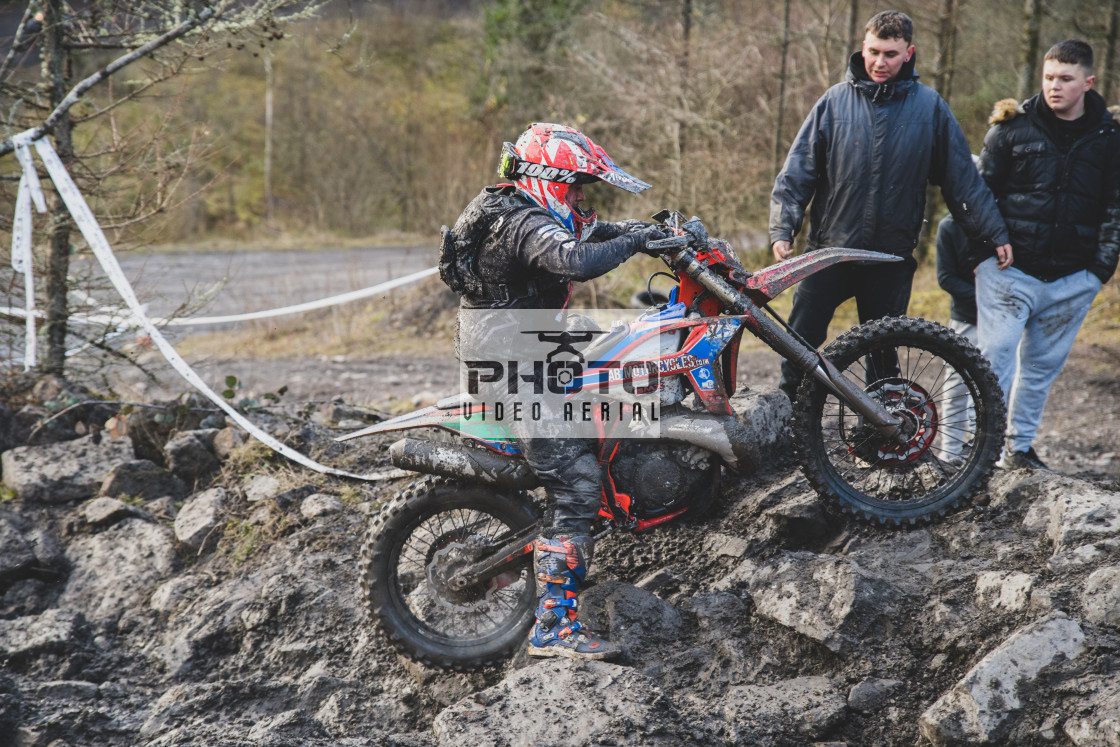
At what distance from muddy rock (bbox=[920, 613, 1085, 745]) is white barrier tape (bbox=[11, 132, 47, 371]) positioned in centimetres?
536

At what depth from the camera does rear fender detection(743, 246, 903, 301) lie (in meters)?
3.99

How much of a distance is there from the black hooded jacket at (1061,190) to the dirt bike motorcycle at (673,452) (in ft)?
3.95

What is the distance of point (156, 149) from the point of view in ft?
22.9

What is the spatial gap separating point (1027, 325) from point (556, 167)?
3018mm

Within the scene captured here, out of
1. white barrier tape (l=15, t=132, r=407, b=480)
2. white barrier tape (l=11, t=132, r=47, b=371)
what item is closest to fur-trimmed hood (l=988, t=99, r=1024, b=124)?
white barrier tape (l=15, t=132, r=407, b=480)

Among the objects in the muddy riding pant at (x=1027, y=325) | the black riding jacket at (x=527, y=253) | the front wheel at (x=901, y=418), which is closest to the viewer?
the black riding jacket at (x=527, y=253)

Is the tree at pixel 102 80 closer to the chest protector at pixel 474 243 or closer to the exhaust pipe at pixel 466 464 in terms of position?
the chest protector at pixel 474 243

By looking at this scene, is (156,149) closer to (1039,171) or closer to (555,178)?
(555,178)

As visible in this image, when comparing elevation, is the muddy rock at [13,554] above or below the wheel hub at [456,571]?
below

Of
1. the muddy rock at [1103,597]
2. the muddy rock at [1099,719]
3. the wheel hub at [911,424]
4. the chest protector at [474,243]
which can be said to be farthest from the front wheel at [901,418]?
the chest protector at [474,243]

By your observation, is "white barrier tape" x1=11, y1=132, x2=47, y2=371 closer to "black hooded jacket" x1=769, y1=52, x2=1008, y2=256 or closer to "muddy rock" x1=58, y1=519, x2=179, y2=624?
"muddy rock" x1=58, y1=519, x2=179, y2=624

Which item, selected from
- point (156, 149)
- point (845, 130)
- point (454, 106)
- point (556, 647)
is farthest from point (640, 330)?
point (454, 106)

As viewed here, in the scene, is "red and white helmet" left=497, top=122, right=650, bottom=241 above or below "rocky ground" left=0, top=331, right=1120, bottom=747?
above

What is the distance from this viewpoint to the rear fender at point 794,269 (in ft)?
13.1
